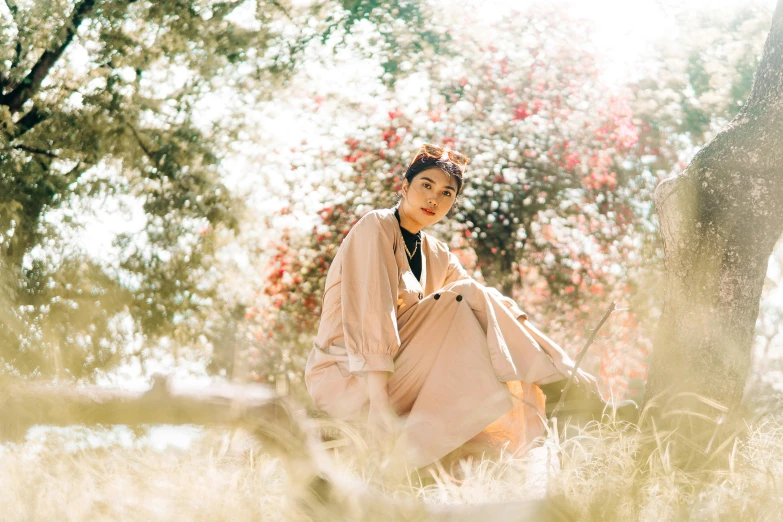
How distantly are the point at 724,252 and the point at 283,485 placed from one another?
1912 mm

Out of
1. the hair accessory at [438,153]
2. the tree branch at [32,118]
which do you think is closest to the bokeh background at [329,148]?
the tree branch at [32,118]

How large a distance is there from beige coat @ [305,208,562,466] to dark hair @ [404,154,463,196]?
22 cm

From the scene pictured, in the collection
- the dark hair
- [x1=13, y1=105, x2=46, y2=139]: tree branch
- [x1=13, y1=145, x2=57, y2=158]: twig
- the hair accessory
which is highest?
[x1=13, y1=105, x2=46, y2=139]: tree branch

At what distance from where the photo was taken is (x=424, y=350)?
3.04 meters

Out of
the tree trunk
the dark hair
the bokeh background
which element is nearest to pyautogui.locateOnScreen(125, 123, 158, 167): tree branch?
the bokeh background

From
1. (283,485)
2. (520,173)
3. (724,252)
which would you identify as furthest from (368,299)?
(520,173)

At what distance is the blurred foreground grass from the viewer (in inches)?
78.2

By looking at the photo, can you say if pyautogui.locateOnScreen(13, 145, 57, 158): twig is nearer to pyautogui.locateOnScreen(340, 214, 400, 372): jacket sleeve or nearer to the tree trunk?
pyautogui.locateOnScreen(340, 214, 400, 372): jacket sleeve

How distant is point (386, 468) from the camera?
7.66ft

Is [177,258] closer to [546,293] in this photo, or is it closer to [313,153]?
[313,153]

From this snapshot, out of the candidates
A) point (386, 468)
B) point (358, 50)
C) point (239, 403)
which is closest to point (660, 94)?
point (358, 50)

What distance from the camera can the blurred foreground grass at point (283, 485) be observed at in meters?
1.99

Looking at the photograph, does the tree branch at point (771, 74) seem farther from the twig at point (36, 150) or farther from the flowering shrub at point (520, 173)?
A: the twig at point (36, 150)

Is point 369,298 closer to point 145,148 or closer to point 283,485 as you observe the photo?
point 283,485
